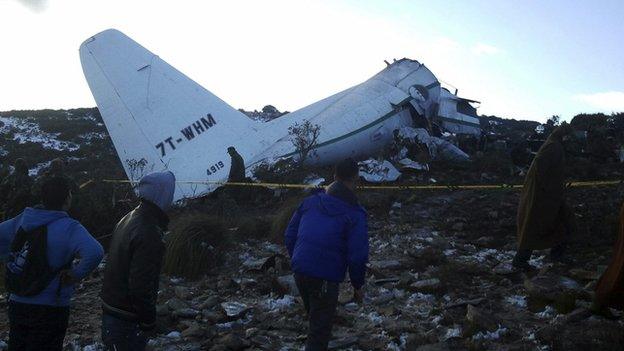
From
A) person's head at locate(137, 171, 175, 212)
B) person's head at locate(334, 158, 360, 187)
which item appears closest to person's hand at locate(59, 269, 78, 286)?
person's head at locate(137, 171, 175, 212)

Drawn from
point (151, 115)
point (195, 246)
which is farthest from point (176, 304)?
point (151, 115)

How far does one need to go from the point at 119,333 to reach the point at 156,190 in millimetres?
833

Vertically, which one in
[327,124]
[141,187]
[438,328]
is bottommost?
[438,328]

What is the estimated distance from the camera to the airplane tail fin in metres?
10.6

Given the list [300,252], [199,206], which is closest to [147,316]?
[300,252]

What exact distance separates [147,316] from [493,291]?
3815 mm

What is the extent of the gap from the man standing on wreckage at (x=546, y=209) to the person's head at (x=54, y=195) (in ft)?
15.2

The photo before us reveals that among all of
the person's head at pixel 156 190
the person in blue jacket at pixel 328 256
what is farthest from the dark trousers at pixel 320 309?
the person's head at pixel 156 190

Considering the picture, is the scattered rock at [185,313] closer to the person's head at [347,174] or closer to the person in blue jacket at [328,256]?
the person in blue jacket at [328,256]

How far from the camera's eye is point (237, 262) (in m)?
7.27

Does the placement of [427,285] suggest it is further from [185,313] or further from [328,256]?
[185,313]

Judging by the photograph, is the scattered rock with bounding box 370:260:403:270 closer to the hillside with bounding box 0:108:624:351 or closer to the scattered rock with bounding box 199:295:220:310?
the hillside with bounding box 0:108:624:351

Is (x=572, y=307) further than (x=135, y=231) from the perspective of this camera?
Yes

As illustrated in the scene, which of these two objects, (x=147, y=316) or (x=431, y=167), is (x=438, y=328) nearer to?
(x=147, y=316)
